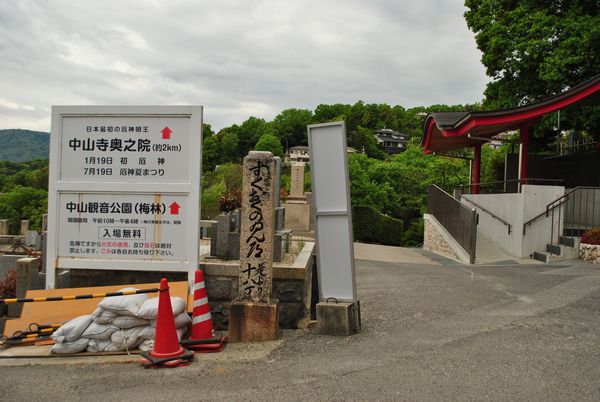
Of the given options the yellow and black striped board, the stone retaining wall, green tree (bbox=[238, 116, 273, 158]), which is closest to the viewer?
the yellow and black striped board

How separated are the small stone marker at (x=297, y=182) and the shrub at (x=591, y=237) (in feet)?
30.2

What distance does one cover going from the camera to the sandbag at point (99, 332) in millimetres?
5590

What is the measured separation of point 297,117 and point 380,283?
10853 cm

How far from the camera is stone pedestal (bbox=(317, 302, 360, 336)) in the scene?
226 inches

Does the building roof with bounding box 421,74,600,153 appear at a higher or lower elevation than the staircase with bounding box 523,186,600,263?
higher

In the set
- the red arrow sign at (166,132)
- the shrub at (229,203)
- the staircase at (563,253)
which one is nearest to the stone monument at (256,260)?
the red arrow sign at (166,132)

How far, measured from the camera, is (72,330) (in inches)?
218

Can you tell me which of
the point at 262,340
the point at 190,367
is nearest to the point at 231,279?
the point at 262,340

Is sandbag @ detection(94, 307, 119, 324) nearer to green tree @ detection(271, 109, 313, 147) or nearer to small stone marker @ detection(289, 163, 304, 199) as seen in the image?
small stone marker @ detection(289, 163, 304, 199)

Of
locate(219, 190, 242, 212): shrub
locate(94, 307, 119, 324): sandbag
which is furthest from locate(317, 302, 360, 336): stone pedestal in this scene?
locate(219, 190, 242, 212): shrub

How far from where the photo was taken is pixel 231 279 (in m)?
6.35

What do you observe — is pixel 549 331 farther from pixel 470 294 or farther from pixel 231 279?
pixel 231 279

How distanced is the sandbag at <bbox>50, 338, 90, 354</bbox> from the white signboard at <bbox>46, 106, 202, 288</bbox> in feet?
3.82

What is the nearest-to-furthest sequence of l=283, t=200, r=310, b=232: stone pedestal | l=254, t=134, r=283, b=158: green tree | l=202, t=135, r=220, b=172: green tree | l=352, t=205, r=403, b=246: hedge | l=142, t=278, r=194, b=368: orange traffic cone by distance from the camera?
l=142, t=278, r=194, b=368: orange traffic cone
l=283, t=200, r=310, b=232: stone pedestal
l=352, t=205, r=403, b=246: hedge
l=254, t=134, r=283, b=158: green tree
l=202, t=135, r=220, b=172: green tree
